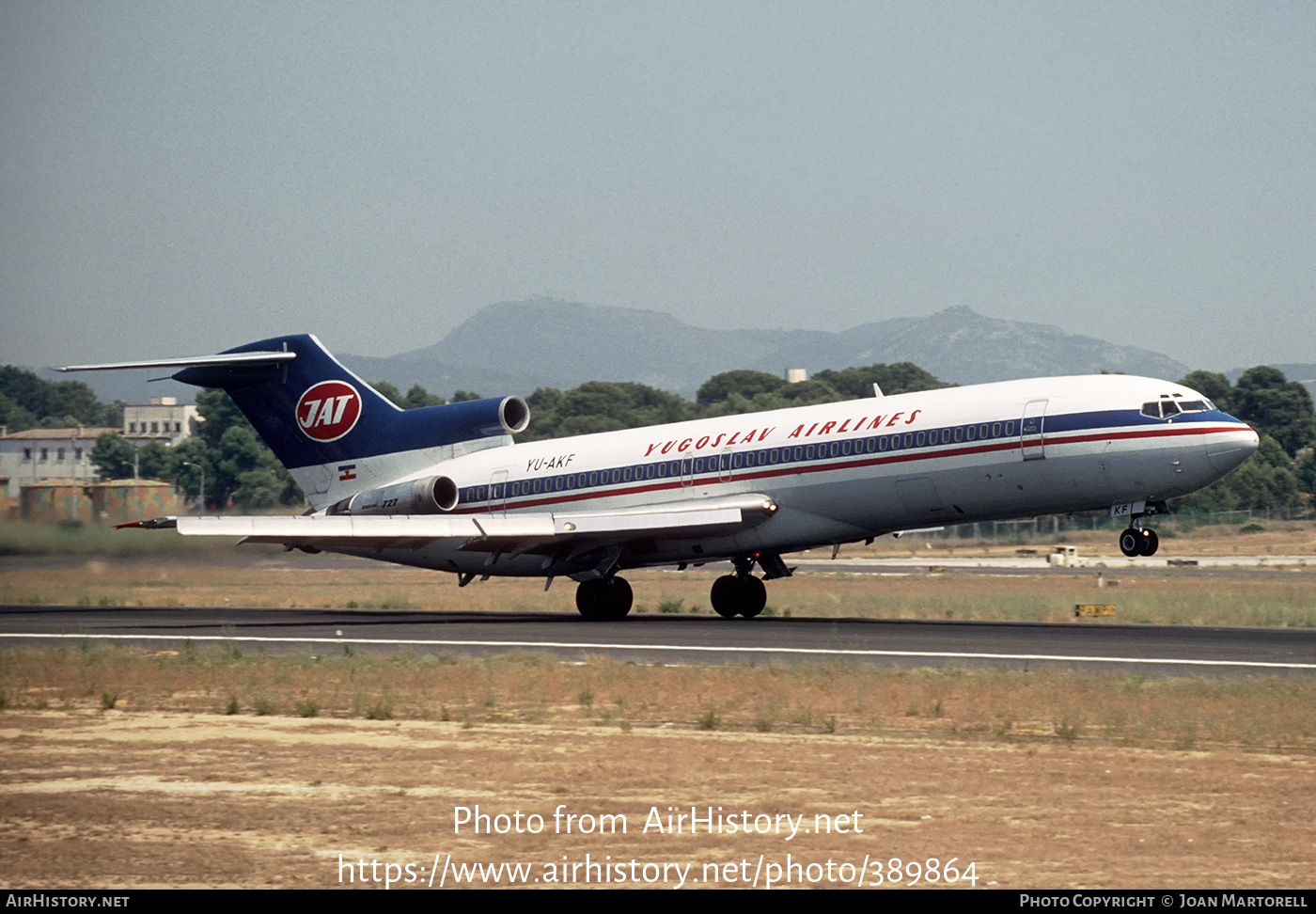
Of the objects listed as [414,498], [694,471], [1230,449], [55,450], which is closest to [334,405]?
[414,498]

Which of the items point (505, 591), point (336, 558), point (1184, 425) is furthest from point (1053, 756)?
point (336, 558)

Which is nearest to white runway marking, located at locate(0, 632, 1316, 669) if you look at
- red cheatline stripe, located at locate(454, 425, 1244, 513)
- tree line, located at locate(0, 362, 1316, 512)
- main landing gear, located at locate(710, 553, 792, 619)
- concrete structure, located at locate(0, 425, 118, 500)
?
red cheatline stripe, located at locate(454, 425, 1244, 513)

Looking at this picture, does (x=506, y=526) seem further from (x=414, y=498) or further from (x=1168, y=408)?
(x=1168, y=408)

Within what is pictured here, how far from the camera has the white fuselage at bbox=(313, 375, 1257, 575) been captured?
28578 mm

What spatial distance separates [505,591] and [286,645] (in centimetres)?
2077

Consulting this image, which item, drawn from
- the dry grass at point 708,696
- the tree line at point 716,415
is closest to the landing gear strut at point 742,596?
the dry grass at point 708,696

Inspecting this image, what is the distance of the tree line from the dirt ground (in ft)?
203

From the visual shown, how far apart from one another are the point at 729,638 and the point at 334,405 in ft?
49.1

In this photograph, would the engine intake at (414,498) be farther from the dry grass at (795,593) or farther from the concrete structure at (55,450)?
the concrete structure at (55,450)

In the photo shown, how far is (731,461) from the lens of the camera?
32969 millimetres

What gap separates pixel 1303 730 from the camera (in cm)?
1686

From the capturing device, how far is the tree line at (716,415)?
91.9 meters

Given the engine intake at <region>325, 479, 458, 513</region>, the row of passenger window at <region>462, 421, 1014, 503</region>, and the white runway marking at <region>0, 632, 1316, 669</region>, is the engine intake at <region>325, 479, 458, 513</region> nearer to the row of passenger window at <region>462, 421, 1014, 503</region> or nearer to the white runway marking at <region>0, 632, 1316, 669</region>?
the row of passenger window at <region>462, 421, 1014, 503</region>
